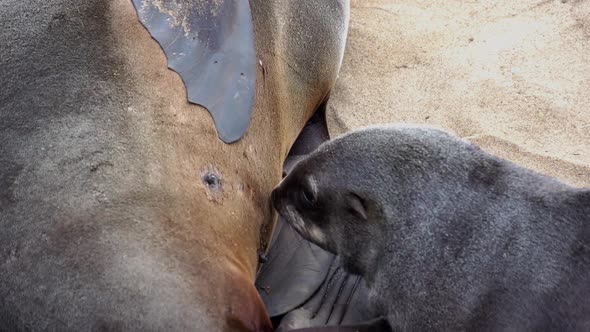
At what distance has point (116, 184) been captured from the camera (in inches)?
105

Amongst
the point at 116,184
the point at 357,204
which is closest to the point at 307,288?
the point at 357,204

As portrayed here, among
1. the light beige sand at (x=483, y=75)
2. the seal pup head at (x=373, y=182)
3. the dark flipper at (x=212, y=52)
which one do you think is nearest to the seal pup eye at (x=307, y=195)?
the seal pup head at (x=373, y=182)

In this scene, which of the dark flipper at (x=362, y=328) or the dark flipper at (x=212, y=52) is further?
the dark flipper at (x=212, y=52)

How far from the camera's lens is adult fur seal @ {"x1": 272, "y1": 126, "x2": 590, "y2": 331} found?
2523 mm

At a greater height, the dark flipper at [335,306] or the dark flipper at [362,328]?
the dark flipper at [362,328]

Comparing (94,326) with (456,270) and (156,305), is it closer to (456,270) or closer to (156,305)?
(156,305)

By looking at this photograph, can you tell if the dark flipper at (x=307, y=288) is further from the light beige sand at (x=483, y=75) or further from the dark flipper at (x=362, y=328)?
the light beige sand at (x=483, y=75)

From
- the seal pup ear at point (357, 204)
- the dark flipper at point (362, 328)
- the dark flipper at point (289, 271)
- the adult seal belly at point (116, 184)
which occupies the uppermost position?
the seal pup ear at point (357, 204)

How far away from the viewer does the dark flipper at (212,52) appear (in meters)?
3.04

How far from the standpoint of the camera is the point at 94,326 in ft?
8.07

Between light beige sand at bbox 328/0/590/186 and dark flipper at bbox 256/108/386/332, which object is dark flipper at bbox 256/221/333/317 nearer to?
dark flipper at bbox 256/108/386/332

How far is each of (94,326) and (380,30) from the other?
297cm

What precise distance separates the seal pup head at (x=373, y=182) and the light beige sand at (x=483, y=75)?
1.20 m

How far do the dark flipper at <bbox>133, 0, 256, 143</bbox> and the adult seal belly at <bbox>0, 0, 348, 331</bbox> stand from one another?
4 centimetres
